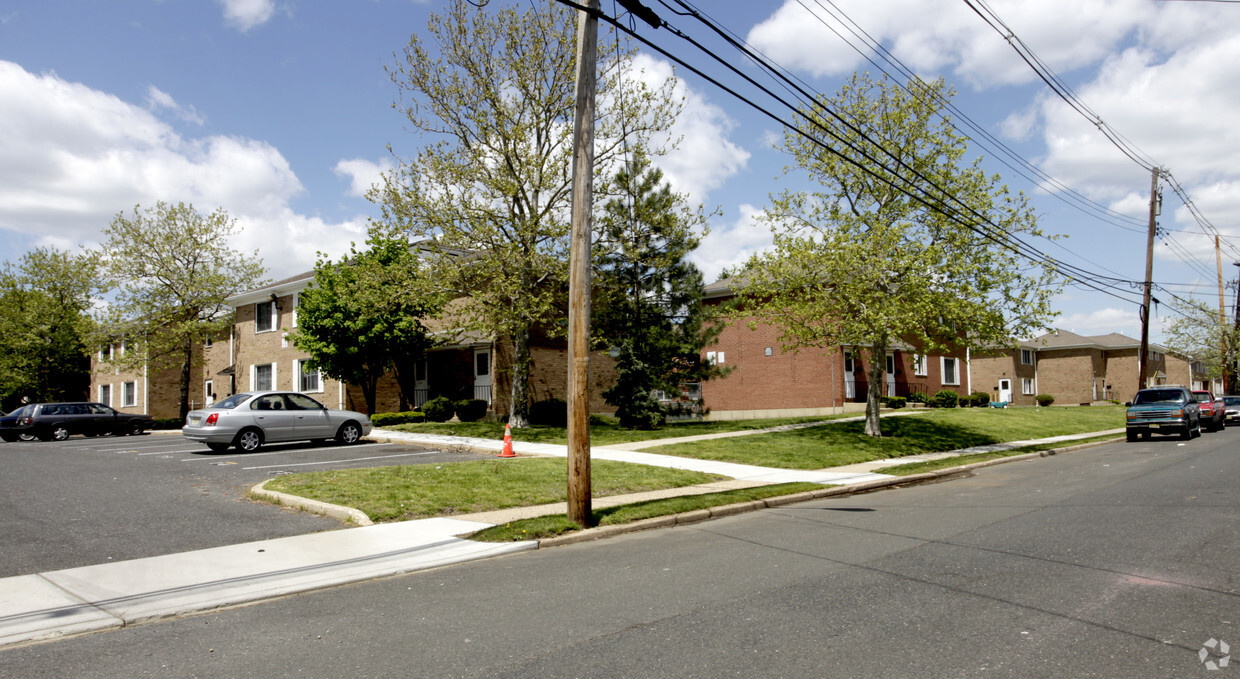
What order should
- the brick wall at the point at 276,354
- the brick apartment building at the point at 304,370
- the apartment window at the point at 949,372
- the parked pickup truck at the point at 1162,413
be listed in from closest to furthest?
the parked pickup truck at the point at 1162,413 < the brick apartment building at the point at 304,370 < the brick wall at the point at 276,354 < the apartment window at the point at 949,372

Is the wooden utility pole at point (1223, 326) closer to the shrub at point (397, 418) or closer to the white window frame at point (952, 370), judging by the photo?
the white window frame at point (952, 370)

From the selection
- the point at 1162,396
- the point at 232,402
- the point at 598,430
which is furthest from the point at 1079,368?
the point at 232,402

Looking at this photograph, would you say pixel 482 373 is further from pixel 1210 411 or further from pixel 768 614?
pixel 1210 411

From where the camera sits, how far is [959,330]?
2367 centimetres

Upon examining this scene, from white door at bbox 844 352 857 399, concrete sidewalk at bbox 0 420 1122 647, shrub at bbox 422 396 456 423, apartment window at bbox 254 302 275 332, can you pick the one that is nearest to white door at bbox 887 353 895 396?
white door at bbox 844 352 857 399

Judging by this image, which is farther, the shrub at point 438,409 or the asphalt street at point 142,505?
the shrub at point 438,409

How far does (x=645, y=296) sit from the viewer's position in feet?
85.7

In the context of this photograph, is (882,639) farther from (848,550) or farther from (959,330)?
(959,330)

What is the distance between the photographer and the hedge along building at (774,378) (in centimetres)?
3425

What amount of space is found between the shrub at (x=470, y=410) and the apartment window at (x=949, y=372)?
2817 cm

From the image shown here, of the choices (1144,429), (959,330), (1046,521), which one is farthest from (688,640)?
(1144,429)

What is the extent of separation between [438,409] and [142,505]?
17.9 meters

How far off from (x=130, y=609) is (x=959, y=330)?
75.1ft

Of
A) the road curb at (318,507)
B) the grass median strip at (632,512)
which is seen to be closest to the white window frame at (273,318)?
the road curb at (318,507)
